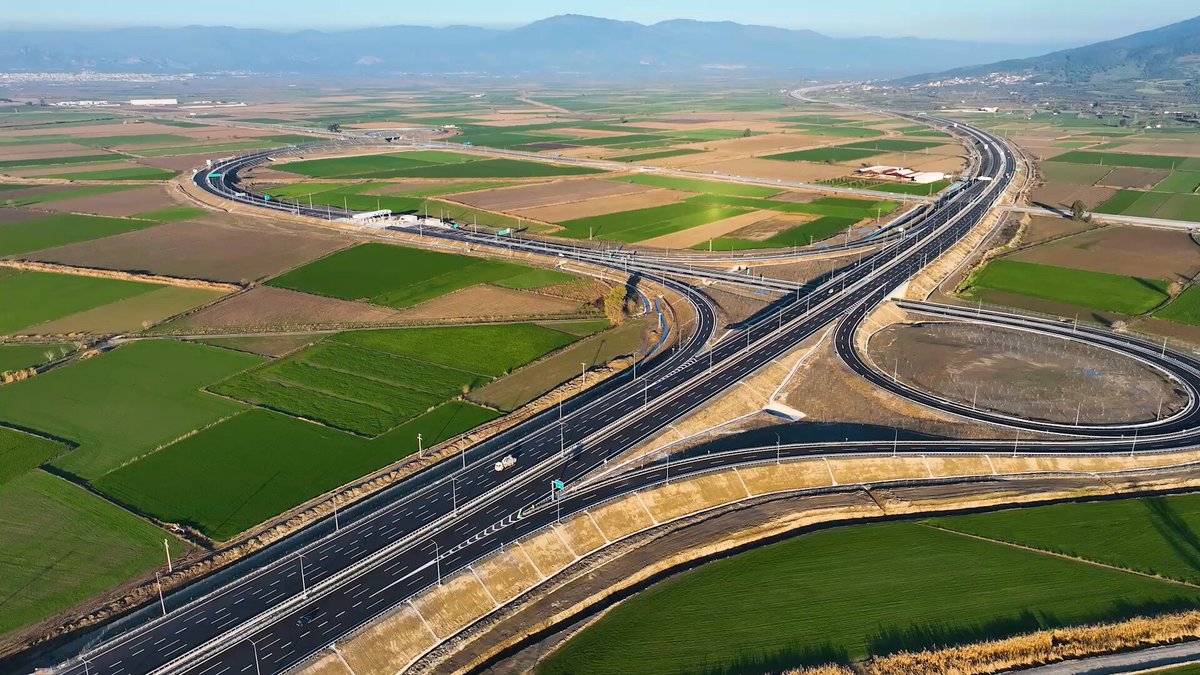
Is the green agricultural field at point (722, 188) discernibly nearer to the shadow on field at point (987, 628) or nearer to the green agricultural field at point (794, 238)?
the green agricultural field at point (794, 238)

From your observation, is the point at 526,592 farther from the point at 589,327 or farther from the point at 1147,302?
the point at 1147,302

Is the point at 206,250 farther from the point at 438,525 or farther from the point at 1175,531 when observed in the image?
the point at 1175,531

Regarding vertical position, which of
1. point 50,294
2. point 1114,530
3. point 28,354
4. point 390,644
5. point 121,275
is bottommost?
point 1114,530

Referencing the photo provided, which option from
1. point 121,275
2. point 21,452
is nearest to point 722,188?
point 121,275

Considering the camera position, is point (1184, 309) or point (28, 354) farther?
point (1184, 309)

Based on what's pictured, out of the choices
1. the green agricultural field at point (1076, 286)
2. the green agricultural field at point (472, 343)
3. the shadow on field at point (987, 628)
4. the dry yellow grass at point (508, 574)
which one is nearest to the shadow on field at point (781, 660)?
the shadow on field at point (987, 628)

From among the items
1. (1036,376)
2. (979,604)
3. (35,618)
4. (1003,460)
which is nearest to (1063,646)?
(979,604)

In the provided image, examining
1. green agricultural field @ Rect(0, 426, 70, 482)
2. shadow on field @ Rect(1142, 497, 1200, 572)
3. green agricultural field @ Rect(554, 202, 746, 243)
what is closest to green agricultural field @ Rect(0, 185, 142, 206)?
green agricultural field @ Rect(554, 202, 746, 243)
